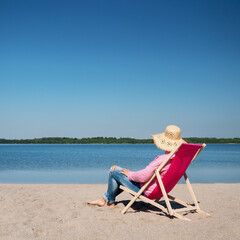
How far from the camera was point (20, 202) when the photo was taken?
5336mm

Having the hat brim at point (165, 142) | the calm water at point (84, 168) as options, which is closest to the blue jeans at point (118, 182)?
the hat brim at point (165, 142)

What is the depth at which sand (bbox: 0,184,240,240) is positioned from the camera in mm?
3441

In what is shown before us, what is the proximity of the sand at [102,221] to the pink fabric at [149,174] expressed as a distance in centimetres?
42

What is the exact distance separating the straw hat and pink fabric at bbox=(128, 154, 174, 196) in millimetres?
136

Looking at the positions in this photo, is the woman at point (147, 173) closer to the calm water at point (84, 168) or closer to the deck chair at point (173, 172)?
the deck chair at point (173, 172)

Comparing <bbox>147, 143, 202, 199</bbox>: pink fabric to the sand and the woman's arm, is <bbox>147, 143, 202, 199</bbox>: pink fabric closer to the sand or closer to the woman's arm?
the woman's arm

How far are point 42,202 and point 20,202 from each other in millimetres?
381

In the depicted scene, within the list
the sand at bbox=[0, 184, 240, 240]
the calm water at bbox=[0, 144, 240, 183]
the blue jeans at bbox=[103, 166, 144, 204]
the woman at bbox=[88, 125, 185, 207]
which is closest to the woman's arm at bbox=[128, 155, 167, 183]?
the woman at bbox=[88, 125, 185, 207]

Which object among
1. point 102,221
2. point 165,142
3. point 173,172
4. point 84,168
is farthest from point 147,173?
point 84,168

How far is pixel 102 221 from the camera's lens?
4035mm

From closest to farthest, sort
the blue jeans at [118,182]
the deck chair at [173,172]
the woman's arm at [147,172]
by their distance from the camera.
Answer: the deck chair at [173,172] < the woman's arm at [147,172] < the blue jeans at [118,182]

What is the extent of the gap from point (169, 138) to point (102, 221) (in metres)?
1.45

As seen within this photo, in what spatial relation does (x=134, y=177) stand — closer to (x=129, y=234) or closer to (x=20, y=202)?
(x=129, y=234)

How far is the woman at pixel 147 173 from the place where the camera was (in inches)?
163
